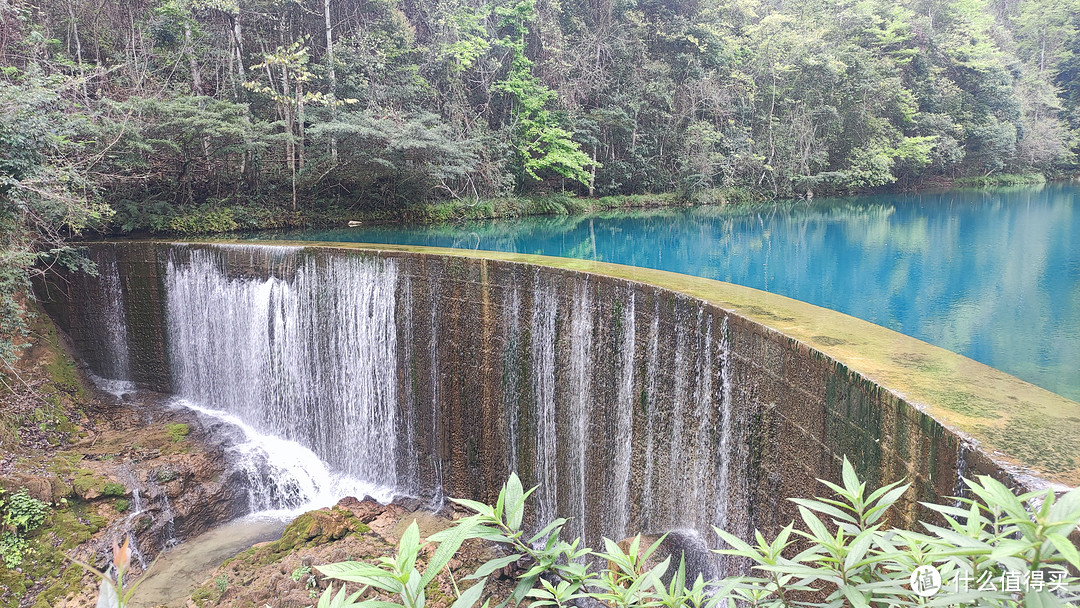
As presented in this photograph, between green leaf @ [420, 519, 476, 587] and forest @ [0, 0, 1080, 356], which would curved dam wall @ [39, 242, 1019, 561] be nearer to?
forest @ [0, 0, 1080, 356]

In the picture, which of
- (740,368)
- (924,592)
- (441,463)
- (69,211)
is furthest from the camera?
(69,211)

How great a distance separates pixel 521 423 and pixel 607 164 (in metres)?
18.0

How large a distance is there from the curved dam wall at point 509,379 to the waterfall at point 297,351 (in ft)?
0.09

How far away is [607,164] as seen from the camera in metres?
23.2

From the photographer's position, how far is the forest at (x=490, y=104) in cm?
1119

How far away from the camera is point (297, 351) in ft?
27.4

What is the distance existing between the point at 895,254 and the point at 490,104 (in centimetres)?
1361

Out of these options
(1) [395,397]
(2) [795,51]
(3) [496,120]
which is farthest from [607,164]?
(1) [395,397]

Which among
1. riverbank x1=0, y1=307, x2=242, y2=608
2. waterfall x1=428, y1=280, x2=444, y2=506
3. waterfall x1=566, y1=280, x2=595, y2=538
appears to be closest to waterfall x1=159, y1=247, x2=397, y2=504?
waterfall x1=428, y1=280, x2=444, y2=506

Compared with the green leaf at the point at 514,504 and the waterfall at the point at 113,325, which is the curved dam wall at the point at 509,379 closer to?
the waterfall at the point at 113,325

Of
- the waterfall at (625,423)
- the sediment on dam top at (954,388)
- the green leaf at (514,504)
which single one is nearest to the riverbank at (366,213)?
the waterfall at (625,423)

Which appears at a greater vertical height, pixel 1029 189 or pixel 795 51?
pixel 795 51

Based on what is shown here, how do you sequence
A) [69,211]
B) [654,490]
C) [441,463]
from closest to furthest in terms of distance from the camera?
[654,490] < [441,463] < [69,211]

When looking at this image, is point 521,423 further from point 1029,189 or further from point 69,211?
point 1029,189
